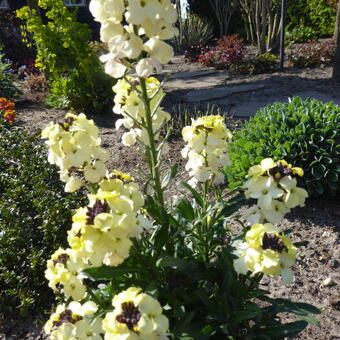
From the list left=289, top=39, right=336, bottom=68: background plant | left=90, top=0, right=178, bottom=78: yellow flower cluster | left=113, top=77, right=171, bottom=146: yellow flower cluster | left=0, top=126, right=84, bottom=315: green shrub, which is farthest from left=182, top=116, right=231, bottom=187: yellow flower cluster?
left=289, top=39, right=336, bottom=68: background plant

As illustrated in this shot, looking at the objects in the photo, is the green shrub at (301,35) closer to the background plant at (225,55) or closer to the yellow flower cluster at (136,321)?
the background plant at (225,55)

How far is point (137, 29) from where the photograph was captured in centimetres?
125

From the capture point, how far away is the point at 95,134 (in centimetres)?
143

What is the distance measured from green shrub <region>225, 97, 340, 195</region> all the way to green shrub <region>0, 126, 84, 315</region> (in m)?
1.37

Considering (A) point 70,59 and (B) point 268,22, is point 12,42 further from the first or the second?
(B) point 268,22

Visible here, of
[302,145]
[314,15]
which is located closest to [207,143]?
[302,145]

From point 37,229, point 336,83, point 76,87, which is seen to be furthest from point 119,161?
point 336,83

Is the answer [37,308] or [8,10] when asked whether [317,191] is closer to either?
[37,308]

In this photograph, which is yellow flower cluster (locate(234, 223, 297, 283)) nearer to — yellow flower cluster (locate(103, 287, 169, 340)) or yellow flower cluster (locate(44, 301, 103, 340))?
yellow flower cluster (locate(103, 287, 169, 340))

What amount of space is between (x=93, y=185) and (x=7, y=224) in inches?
65.7

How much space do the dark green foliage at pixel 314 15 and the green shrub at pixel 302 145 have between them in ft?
33.5

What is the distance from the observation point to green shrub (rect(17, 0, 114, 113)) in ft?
17.1

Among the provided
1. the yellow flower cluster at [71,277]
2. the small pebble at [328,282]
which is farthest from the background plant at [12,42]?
the yellow flower cluster at [71,277]

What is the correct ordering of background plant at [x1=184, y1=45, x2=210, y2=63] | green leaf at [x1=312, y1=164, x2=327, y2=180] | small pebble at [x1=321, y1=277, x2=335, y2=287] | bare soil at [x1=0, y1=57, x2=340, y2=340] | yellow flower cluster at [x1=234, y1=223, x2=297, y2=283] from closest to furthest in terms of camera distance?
yellow flower cluster at [x1=234, y1=223, x2=297, y2=283] < bare soil at [x1=0, y1=57, x2=340, y2=340] < small pebble at [x1=321, y1=277, x2=335, y2=287] < green leaf at [x1=312, y1=164, x2=327, y2=180] < background plant at [x1=184, y1=45, x2=210, y2=63]
